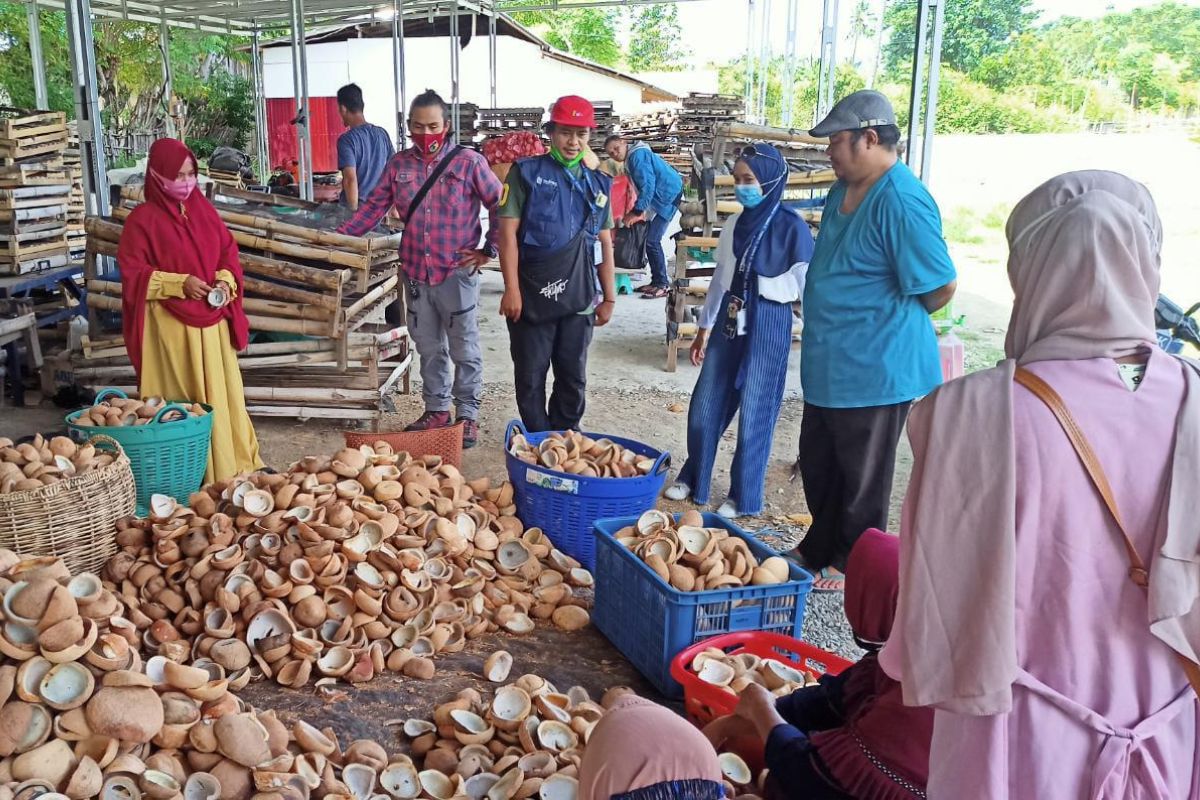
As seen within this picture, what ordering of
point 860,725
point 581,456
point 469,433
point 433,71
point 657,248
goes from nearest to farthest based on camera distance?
1. point 860,725
2. point 581,456
3. point 469,433
4. point 657,248
5. point 433,71

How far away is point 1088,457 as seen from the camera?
1578 millimetres

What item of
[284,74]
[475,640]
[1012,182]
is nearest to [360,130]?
[475,640]

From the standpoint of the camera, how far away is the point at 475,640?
12.2 ft

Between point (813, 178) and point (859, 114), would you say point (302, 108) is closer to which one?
point (813, 178)

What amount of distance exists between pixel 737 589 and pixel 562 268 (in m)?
2.45

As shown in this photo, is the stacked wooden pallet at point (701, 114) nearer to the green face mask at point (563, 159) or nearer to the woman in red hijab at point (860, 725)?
the green face mask at point (563, 159)

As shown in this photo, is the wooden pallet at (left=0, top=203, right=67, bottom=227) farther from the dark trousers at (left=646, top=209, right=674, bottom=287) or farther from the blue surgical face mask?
the dark trousers at (left=646, top=209, right=674, bottom=287)

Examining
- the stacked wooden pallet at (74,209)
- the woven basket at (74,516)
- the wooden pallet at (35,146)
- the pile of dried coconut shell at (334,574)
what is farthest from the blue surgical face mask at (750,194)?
the stacked wooden pallet at (74,209)

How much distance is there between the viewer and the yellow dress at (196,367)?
4820 millimetres

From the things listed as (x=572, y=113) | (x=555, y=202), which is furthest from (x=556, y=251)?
(x=572, y=113)

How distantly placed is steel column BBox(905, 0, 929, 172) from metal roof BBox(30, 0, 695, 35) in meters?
9.82

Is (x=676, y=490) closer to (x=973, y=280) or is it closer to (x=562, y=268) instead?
(x=562, y=268)

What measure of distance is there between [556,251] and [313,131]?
22.6 meters

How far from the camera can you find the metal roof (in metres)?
13.6
